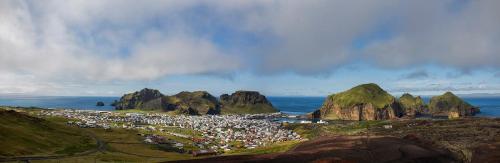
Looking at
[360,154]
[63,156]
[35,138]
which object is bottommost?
[63,156]

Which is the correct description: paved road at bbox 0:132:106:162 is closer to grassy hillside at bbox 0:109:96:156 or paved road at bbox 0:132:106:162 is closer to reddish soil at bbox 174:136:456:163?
grassy hillside at bbox 0:109:96:156

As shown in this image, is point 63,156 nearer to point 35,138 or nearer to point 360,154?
point 35,138

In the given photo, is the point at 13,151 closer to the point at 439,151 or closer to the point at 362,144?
the point at 362,144

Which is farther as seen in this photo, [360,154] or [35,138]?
[35,138]

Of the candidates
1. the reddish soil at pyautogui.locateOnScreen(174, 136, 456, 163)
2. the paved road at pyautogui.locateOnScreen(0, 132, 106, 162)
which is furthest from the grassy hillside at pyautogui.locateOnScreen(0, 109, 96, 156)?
the reddish soil at pyautogui.locateOnScreen(174, 136, 456, 163)

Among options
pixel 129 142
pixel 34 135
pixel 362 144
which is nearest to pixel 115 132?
pixel 129 142

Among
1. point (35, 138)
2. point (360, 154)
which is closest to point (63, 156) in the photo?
point (35, 138)

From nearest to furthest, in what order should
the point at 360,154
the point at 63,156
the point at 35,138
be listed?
1. the point at 360,154
2. the point at 63,156
3. the point at 35,138
